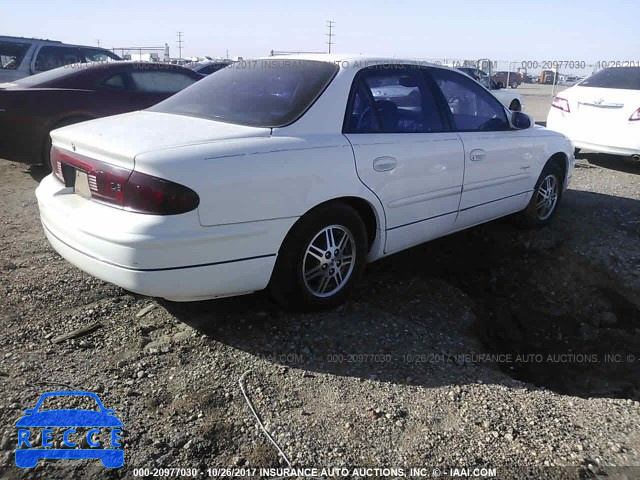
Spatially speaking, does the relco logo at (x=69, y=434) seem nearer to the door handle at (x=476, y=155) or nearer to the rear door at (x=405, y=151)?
the rear door at (x=405, y=151)

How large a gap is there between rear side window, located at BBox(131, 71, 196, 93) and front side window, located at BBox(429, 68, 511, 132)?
4550 mm

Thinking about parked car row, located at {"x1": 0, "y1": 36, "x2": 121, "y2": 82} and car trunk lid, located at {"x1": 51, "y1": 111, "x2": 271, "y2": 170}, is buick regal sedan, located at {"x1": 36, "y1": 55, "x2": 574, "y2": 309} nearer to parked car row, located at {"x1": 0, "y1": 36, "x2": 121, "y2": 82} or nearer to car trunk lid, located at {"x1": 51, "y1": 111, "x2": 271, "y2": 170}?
car trunk lid, located at {"x1": 51, "y1": 111, "x2": 271, "y2": 170}

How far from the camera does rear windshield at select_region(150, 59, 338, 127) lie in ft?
10.5

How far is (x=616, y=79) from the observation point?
810cm

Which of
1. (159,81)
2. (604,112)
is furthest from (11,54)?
(604,112)

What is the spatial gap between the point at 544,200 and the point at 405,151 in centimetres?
230

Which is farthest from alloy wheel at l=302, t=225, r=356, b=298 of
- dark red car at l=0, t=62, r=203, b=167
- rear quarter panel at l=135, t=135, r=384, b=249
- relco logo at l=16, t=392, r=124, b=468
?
dark red car at l=0, t=62, r=203, b=167

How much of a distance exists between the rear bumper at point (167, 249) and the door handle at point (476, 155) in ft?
5.69

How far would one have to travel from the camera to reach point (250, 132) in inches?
117

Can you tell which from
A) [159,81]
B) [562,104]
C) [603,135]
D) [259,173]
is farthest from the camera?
[562,104]

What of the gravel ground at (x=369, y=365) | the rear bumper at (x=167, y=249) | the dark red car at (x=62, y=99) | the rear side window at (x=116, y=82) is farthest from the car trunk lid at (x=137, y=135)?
the rear side window at (x=116, y=82)

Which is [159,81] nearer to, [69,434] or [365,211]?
[365,211]

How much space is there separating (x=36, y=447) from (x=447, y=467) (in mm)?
1733

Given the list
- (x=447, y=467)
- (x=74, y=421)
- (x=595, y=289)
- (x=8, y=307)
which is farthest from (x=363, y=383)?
(x=595, y=289)
